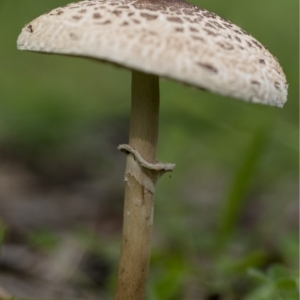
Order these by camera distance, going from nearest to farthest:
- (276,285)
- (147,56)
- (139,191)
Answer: (147,56) → (139,191) → (276,285)

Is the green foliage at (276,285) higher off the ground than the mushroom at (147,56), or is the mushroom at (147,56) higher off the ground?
the mushroom at (147,56)

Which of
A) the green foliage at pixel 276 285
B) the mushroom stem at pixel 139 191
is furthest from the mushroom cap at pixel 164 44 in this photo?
the green foliage at pixel 276 285

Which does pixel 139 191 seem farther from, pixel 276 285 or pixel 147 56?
pixel 276 285

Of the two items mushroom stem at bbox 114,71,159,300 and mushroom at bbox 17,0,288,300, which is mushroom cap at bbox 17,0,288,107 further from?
mushroom stem at bbox 114,71,159,300

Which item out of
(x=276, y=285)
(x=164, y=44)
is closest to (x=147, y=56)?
(x=164, y=44)

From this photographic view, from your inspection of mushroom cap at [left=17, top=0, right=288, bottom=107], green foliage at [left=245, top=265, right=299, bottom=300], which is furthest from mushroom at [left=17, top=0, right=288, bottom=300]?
green foliage at [left=245, top=265, right=299, bottom=300]

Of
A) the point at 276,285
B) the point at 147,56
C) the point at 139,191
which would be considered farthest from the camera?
the point at 276,285

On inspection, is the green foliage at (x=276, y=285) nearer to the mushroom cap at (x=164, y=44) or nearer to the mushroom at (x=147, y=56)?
the mushroom at (x=147, y=56)
